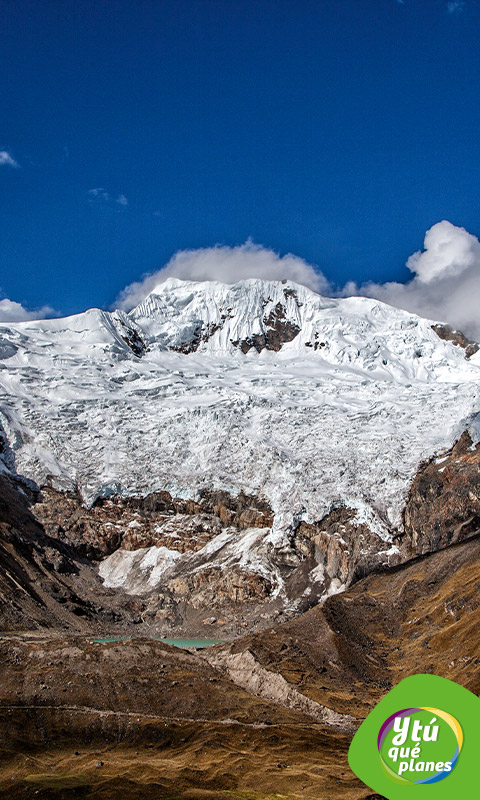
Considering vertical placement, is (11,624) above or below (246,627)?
above

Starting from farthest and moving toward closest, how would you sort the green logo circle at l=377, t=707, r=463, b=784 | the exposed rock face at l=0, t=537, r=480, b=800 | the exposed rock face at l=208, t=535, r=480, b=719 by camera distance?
the exposed rock face at l=208, t=535, r=480, b=719
the exposed rock face at l=0, t=537, r=480, b=800
the green logo circle at l=377, t=707, r=463, b=784

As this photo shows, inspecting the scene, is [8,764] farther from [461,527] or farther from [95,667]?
[461,527]

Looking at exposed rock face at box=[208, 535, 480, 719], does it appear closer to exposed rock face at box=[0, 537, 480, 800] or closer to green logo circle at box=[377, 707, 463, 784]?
exposed rock face at box=[0, 537, 480, 800]

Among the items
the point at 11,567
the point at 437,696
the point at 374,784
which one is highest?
the point at 11,567

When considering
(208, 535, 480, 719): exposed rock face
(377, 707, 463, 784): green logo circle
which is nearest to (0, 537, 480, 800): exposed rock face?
(208, 535, 480, 719): exposed rock face

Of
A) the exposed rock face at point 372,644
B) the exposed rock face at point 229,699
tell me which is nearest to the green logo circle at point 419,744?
the exposed rock face at point 229,699

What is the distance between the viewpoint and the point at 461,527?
185 m

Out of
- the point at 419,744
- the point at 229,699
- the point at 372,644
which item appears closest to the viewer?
the point at 419,744

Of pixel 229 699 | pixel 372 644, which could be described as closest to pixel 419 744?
pixel 229 699

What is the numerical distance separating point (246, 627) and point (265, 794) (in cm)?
12587

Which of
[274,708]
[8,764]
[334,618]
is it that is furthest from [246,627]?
[8,764]

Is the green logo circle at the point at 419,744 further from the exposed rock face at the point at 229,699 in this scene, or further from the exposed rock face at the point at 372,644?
the exposed rock face at the point at 372,644

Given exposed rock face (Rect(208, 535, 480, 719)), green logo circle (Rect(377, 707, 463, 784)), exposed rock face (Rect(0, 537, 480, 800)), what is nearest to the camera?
green logo circle (Rect(377, 707, 463, 784))

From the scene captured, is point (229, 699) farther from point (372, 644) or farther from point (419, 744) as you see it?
point (419, 744)
